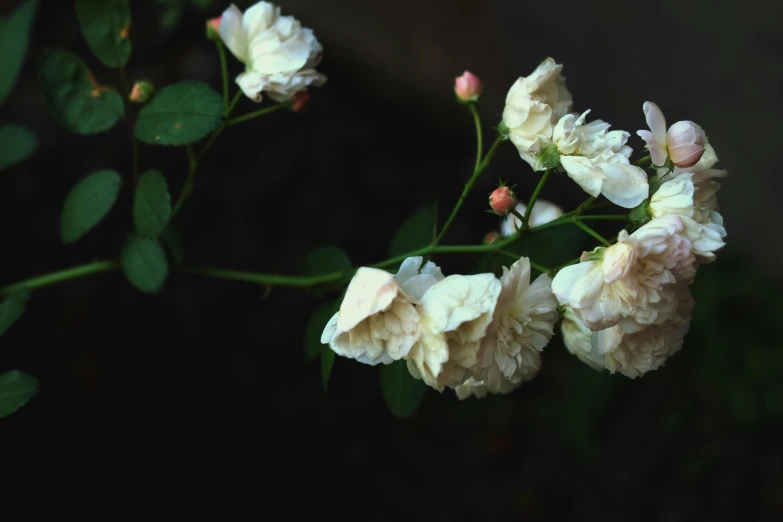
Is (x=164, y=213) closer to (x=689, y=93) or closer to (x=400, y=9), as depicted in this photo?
(x=400, y=9)

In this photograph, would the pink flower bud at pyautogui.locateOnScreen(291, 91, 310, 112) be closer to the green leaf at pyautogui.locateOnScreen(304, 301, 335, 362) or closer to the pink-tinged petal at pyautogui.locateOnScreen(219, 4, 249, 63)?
the pink-tinged petal at pyautogui.locateOnScreen(219, 4, 249, 63)

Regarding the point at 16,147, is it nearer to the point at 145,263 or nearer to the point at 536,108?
the point at 145,263

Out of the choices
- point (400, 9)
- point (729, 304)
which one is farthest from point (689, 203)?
point (400, 9)

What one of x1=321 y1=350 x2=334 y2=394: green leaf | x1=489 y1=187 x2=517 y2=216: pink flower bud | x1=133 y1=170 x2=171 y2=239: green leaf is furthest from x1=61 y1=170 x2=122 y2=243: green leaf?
x1=489 y1=187 x2=517 y2=216: pink flower bud

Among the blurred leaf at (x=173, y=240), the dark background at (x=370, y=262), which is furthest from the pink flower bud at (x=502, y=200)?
the dark background at (x=370, y=262)

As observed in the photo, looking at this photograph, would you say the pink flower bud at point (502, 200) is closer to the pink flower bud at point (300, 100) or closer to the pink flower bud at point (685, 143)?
the pink flower bud at point (685, 143)

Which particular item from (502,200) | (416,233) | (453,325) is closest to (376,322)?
(453,325)
